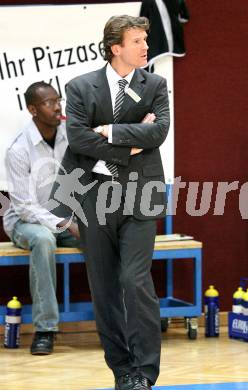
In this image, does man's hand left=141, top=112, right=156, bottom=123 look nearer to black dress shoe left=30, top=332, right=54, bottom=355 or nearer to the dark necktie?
the dark necktie

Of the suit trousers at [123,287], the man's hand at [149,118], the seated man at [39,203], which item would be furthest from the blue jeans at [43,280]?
the man's hand at [149,118]

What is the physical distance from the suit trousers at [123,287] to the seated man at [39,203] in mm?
1425

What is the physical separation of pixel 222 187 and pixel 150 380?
269 centimetres

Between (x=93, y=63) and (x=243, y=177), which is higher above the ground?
(x=93, y=63)

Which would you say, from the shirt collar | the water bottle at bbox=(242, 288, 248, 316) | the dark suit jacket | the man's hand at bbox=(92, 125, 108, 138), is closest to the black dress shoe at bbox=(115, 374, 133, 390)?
the dark suit jacket

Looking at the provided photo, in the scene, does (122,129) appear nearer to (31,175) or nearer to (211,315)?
(31,175)

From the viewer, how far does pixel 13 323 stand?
5812 mm

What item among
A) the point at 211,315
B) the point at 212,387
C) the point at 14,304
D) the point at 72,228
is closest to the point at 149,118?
the point at 212,387

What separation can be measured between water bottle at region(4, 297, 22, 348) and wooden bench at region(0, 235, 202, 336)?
0.20 ft

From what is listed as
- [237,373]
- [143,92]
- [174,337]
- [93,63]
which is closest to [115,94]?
[143,92]

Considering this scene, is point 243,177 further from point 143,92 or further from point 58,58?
point 143,92

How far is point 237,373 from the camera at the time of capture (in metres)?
4.98

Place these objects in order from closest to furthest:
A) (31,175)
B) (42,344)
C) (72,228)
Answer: (42,344) → (72,228) → (31,175)

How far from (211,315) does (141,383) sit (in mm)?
2215
